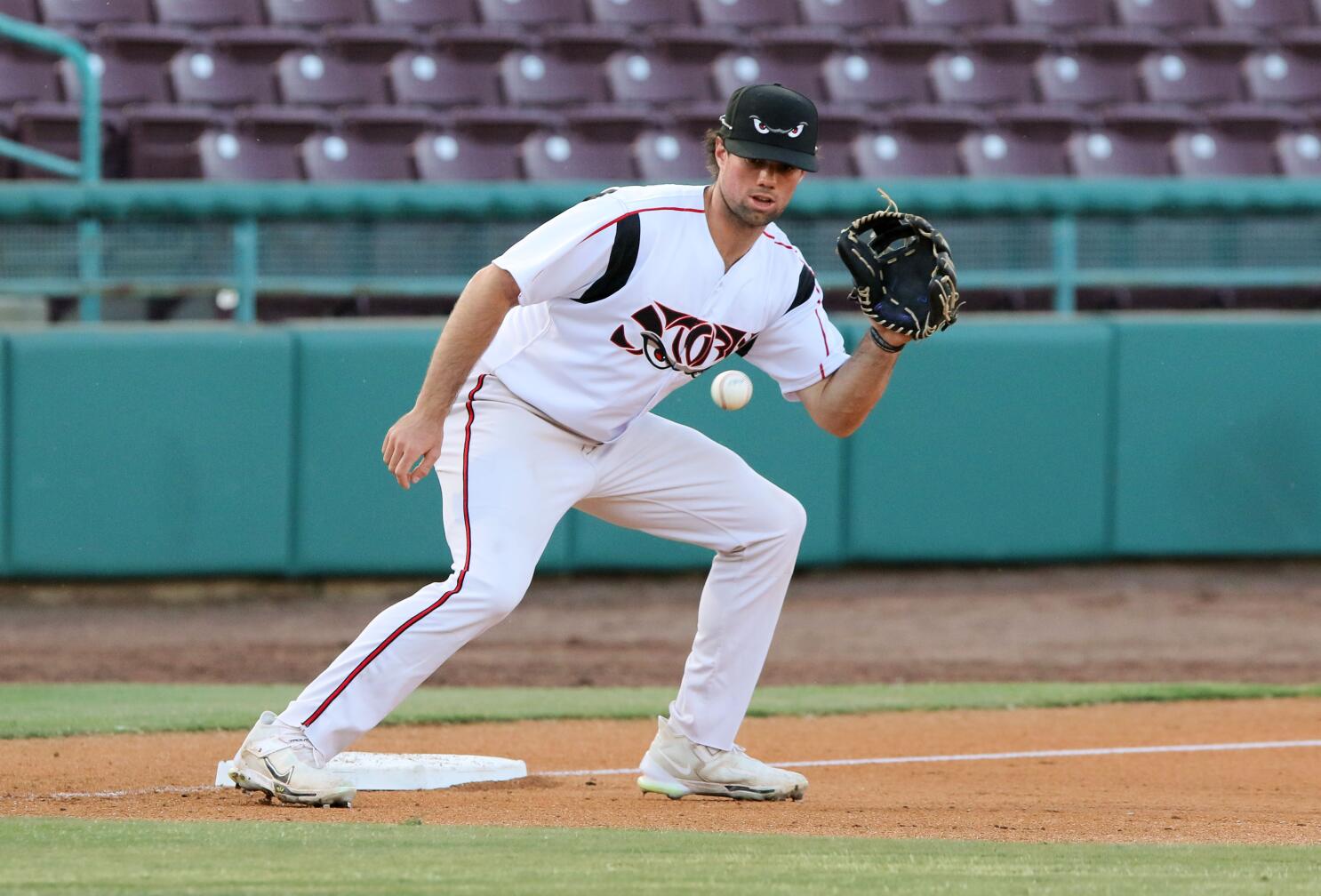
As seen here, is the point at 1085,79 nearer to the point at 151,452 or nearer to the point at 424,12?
the point at 424,12

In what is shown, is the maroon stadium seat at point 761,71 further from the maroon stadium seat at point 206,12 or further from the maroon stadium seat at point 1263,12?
the maroon stadium seat at point 1263,12

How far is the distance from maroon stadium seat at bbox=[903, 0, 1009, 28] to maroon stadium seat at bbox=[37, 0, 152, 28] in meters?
4.68

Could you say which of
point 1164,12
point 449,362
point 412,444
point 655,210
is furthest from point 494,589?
point 1164,12

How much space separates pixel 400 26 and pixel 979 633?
5.28 metres

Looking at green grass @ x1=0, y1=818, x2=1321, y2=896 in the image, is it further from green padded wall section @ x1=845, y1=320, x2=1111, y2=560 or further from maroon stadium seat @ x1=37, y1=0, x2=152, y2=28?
maroon stadium seat @ x1=37, y1=0, x2=152, y2=28

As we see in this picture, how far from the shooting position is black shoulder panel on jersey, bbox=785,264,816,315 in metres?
3.97

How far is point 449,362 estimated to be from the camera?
357 cm

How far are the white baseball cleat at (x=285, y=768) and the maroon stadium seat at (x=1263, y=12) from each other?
9820mm

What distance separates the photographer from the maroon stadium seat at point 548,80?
10.5 meters

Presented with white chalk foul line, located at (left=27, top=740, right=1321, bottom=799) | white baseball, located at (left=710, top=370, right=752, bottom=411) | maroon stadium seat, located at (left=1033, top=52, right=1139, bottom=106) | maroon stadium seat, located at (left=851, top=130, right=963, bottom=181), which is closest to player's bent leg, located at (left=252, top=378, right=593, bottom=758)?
white baseball, located at (left=710, top=370, right=752, bottom=411)

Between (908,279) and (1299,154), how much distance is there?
7.74m

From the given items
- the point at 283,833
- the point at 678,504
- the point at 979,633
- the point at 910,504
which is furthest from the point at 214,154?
the point at 283,833

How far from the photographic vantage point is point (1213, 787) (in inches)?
176

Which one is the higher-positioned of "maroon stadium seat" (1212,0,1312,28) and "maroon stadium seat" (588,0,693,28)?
"maroon stadium seat" (1212,0,1312,28)
